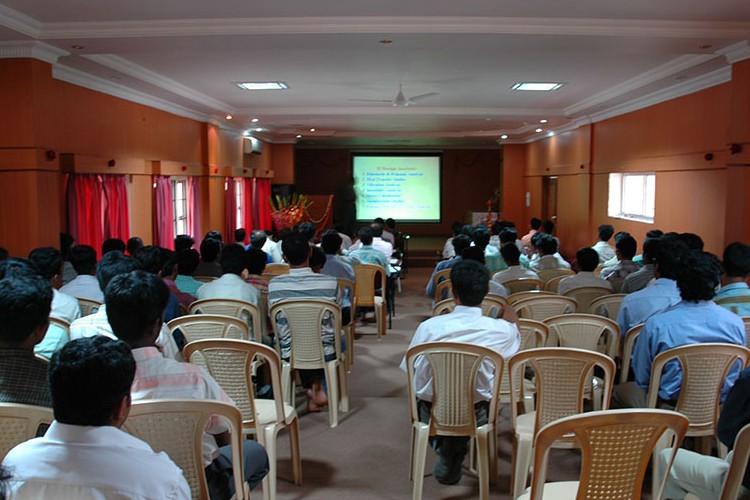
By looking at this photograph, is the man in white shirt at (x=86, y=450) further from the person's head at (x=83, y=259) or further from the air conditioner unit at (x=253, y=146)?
the air conditioner unit at (x=253, y=146)

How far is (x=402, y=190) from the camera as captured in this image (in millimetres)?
18422

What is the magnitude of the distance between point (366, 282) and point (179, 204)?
433cm

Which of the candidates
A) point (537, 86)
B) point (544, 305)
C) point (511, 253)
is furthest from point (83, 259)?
point (537, 86)

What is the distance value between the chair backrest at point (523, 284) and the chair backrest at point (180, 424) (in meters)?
3.80

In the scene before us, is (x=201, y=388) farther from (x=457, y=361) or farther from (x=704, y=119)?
(x=704, y=119)

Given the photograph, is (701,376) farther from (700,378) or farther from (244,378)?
(244,378)

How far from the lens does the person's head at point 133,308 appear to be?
228cm

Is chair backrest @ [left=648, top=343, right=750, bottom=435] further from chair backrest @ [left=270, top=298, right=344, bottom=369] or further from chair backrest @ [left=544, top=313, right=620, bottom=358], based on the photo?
chair backrest @ [left=270, top=298, right=344, bottom=369]

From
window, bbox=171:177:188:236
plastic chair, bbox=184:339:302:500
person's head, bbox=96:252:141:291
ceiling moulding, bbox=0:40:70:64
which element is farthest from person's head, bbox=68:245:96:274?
window, bbox=171:177:188:236

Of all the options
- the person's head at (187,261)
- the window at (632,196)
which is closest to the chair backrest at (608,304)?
the person's head at (187,261)

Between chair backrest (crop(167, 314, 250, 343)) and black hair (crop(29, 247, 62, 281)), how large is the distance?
1.21 m

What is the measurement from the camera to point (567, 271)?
6.40 m

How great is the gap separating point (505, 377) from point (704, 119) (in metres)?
5.07

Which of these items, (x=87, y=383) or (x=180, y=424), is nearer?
(x=87, y=383)
